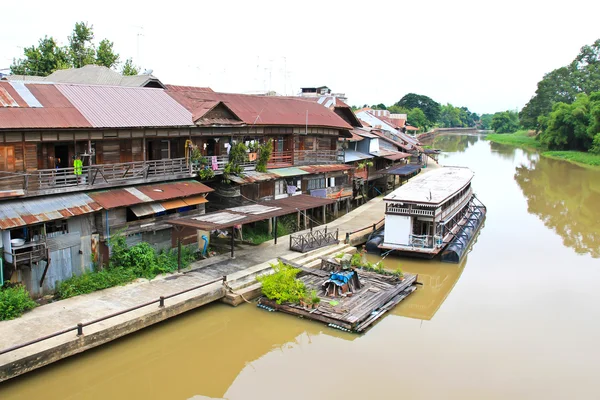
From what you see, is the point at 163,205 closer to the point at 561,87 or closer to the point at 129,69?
the point at 129,69

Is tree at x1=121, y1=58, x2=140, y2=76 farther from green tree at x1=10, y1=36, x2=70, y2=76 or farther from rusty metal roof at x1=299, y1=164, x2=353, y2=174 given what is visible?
rusty metal roof at x1=299, y1=164, x2=353, y2=174

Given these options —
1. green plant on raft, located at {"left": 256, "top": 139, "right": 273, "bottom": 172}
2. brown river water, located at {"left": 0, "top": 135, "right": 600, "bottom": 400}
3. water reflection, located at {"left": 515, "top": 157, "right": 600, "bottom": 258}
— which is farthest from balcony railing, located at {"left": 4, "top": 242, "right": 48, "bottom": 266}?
Answer: water reflection, located at {"left": 515, "top": 157, "right": 600, "bottom": 258}

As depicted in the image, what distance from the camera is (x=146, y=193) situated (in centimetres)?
1856

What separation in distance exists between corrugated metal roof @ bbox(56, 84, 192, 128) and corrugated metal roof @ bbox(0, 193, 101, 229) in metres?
2.77

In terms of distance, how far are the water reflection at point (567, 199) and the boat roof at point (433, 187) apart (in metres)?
6.71

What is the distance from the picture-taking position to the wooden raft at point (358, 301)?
51.8ft

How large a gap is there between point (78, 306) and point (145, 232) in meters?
4.35

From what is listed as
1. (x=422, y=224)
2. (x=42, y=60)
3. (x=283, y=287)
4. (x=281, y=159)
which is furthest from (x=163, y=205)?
(x=42, y=60)

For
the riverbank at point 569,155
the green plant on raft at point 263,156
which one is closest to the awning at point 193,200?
the green plant on raft at point 263,156

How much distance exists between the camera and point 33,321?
13.6 m

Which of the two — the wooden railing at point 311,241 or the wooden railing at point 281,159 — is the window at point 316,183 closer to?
the wooden railing at point 281,159

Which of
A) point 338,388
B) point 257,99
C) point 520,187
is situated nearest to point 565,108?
point 520,187

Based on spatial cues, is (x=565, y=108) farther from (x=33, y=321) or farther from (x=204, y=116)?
(x=33, y=321)

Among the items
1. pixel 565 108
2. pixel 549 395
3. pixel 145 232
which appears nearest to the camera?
pixel 549 395
